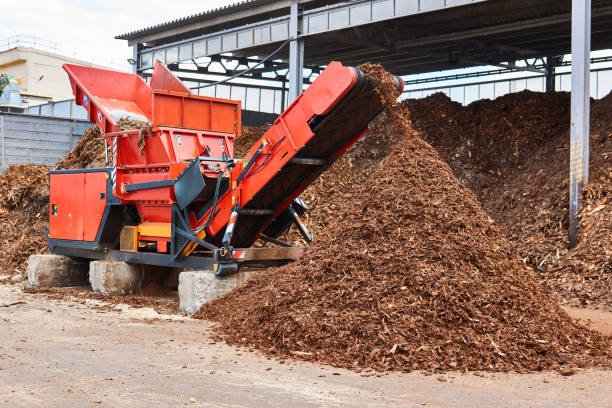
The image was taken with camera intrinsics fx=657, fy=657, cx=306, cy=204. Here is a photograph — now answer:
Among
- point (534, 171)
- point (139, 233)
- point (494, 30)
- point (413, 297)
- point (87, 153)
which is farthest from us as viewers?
point (494, 30)

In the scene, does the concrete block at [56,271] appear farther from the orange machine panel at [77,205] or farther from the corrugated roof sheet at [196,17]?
the corrugated roof sheet at [196,17]

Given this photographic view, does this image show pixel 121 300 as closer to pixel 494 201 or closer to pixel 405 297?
pixel 405 297

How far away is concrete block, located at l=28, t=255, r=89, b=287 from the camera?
1038 cm

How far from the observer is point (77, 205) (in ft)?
32.8

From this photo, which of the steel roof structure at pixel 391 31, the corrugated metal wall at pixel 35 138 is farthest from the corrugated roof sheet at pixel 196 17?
the corrugated metal wall at pixel 35 138

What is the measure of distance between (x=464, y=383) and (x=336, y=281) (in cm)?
167

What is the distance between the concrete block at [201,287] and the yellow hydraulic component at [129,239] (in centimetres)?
150

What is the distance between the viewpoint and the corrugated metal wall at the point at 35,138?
1920cm

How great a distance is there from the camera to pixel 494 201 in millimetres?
13906

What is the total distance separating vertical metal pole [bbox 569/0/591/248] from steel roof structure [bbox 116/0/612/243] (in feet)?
0.05

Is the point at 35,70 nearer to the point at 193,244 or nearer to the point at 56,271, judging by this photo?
the point at 56,271

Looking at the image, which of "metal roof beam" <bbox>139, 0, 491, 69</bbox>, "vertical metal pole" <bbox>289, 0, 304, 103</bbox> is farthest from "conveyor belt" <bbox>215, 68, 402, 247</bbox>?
"vertical metal pole" <bbox>289, 0, 304, 103</bbox>

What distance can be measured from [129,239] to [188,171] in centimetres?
184

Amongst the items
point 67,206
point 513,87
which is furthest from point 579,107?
point 513,87
